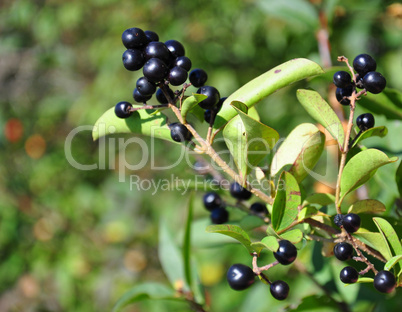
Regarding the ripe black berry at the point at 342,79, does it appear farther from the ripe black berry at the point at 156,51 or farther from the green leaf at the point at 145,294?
the green leaf at the point at 145,294

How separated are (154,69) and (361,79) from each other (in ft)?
1.26

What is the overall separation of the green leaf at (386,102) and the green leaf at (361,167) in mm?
322

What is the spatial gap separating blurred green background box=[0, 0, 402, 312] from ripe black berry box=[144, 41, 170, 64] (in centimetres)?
121

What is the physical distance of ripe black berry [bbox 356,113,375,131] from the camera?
0.81 meters

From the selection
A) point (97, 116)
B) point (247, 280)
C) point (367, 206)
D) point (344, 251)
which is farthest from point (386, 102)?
point (97, 116)

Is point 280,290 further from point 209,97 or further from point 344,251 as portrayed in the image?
point 209,97

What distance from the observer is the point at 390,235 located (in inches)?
28.0

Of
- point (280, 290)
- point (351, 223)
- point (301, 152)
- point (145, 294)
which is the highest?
point (301, 152)

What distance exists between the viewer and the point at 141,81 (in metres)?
0.78

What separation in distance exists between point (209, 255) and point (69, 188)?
173 cm

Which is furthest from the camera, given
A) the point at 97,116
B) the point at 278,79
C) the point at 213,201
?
the point at 97,116

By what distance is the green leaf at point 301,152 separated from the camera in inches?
31.5

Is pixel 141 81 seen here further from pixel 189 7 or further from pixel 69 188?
pixel 69 188

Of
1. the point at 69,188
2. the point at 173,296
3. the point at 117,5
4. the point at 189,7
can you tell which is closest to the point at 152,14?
the point at 189,7
